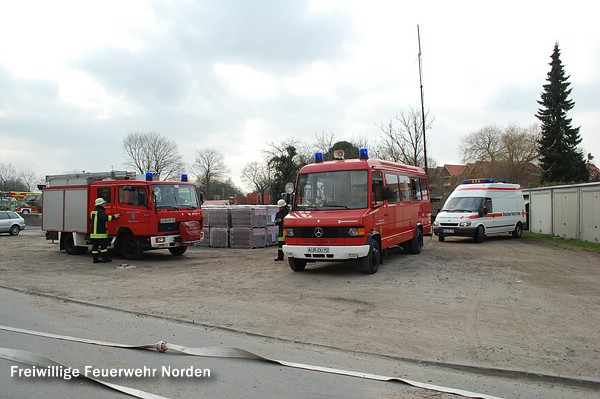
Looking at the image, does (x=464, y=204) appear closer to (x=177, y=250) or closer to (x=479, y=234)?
(x=479, y=234)

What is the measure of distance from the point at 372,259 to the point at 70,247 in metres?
12.1

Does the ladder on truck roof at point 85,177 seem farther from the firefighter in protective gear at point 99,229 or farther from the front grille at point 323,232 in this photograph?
the front grille at point 323,232

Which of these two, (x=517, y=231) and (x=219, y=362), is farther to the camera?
(x=517, y=231)

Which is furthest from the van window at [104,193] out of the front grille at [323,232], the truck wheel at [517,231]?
the truck wheel at [517,231]

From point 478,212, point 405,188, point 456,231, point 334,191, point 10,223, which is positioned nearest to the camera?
point 334,191

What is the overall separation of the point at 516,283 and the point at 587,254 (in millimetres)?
8105

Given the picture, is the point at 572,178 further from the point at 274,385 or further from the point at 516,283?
the point at 274,385

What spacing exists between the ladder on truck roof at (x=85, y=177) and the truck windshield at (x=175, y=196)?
1.57m

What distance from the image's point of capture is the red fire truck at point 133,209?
48.5ft

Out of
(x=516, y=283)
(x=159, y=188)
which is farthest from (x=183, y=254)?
(x=516, y=283)

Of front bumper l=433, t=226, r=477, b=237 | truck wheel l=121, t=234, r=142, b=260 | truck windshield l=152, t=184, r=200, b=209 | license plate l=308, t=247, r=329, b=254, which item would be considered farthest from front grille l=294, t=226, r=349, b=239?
front bumper l=433, t=226, r=477, b=237

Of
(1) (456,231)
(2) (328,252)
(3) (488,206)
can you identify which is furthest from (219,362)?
(3) (488,206)

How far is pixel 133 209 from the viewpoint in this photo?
14922 mm

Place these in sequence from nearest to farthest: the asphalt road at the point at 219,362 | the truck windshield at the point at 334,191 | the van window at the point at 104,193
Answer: the asphalt road at the point at 219,362, the truck windshield at the point at 334,191, the van window at the point at 104,193
